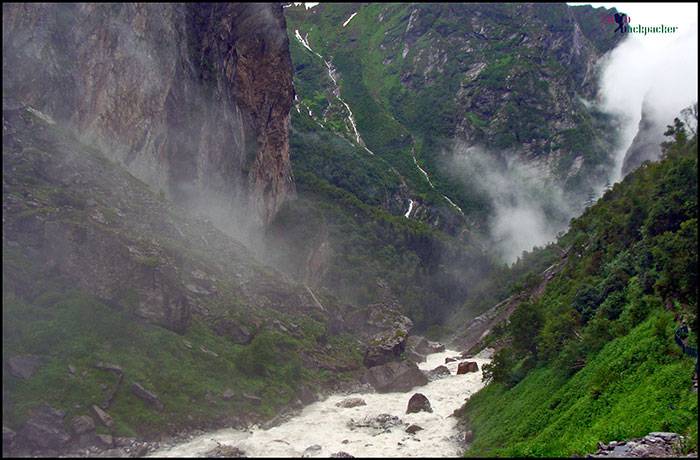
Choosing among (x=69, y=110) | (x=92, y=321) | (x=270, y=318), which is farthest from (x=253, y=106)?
Result: (x=92, y=321)

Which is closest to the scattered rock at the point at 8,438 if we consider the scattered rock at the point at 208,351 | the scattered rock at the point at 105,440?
the scattered rock at the point at 105,440

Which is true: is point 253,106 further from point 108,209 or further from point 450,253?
point 450,253

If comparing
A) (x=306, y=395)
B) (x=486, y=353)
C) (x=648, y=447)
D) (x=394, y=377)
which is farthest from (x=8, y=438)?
(x=486, y=353)

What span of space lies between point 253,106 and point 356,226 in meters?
47.9

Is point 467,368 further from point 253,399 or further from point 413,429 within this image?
point 253,399

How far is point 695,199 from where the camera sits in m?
44.6

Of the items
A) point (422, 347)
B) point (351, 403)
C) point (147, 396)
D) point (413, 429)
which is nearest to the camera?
point (147, 396)

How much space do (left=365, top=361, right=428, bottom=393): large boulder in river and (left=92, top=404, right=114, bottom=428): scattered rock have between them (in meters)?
31.0

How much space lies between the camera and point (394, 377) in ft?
212

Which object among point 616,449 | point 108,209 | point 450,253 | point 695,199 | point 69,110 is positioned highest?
point 450,253

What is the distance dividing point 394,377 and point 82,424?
35.4m

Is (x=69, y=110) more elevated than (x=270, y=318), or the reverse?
(x=69, y=110)

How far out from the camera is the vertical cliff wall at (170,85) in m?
66.1

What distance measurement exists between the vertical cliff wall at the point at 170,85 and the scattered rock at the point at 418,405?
1801 inches
